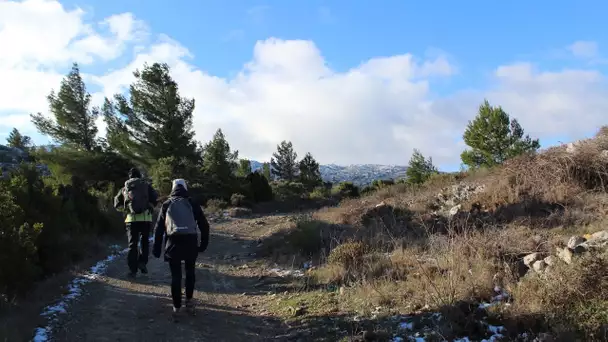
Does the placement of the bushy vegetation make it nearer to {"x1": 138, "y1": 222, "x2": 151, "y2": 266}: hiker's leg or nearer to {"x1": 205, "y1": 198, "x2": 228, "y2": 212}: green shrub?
{"x1": 205, "y1": 198, "x2": 228, "y2": 212}: green shrub

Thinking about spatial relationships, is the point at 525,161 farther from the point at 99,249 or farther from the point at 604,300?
the point at 99,249

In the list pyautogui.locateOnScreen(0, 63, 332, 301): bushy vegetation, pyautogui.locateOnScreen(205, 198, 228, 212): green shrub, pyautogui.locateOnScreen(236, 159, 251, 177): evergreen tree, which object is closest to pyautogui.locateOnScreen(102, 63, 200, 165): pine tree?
pyautogui.locateOnScreen(0, 63, 332, 301): bushy vegetation

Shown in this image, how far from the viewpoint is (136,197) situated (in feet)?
27.2

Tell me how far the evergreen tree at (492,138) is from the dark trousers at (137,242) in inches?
1294

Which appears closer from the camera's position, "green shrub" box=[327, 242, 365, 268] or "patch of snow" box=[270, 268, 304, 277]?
"green shrub" box=[327, 242, 365, 268]

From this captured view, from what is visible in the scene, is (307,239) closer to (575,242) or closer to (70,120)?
(575,242)

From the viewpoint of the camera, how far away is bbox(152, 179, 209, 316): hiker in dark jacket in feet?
19.9

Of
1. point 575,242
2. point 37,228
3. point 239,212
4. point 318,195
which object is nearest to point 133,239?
point 37,228

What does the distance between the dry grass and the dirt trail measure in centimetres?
142

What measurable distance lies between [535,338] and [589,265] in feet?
3.45

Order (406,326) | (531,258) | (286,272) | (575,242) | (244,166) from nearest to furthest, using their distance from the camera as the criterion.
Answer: (406,326) < (575,242) < (531,258) < (286,272) < (244,166)

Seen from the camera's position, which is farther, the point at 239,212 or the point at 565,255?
the point at 239,212

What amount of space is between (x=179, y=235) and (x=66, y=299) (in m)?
2.16

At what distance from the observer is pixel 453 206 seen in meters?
12.5
